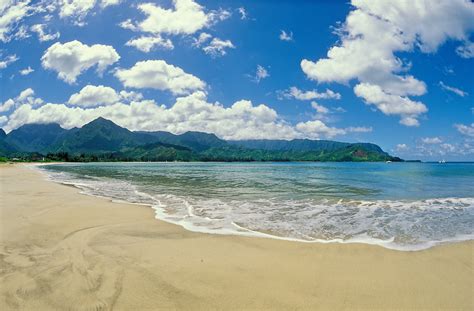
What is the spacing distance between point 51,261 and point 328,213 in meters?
13.3

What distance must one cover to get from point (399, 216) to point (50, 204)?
67.0 ft

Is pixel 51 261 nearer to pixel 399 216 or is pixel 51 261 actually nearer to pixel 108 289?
pixel 108 289

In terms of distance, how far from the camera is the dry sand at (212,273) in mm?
6004

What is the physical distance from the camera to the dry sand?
19.7ft

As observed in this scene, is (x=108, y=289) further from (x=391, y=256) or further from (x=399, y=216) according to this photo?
(x=399, y=216)

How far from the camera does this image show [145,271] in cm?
738

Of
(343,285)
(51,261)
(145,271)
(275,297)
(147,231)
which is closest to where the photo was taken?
(275,297)

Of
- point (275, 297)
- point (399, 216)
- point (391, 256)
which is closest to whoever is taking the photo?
point (275, 297)

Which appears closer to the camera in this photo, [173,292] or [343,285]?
[173,292]

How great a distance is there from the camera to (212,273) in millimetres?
7348

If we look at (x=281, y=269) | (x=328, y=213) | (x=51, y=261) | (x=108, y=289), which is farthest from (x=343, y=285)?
(x=328, y=213)

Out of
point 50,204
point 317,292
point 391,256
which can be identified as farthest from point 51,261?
point 50,204

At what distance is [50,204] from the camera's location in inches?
701

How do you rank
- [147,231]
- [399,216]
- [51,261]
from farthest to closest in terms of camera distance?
[399,216] < [147,231] < [51,261]
